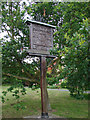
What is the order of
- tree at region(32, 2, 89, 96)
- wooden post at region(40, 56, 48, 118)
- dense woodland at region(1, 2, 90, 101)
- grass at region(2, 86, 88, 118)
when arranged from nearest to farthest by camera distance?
tree at region(32, 2, 89, 96) < wooden post at region(40, 56, 48, 118) < dense woodland at region(1, 2, 90, 101) < grass at region(2, 86, 88, 118)

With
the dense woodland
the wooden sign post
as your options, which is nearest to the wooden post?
→ the wooden sign post

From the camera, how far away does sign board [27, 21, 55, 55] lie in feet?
15.3

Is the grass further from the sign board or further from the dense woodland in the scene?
the sign board

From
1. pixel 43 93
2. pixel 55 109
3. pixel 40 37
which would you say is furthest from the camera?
pixel 55 109

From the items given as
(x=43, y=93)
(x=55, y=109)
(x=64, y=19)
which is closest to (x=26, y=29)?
(x=64, y=19)

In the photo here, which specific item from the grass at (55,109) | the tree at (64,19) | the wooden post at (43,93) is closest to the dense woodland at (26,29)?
the tree at (64,19)

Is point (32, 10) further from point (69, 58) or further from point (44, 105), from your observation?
point (44, 105)

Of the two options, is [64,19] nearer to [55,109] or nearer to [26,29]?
[26,29]

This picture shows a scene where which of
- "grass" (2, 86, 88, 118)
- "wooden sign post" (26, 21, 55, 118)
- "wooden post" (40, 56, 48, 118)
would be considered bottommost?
"grass" (2, 86, 88, 118)

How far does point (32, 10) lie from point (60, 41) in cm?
217

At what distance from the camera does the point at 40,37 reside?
4816 millimetres

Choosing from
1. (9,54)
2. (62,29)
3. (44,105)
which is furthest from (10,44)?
(44,105)

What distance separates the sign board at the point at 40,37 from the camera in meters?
4.66

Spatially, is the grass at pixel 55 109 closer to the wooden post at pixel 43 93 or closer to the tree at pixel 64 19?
the wooden post at pixel 43 93
